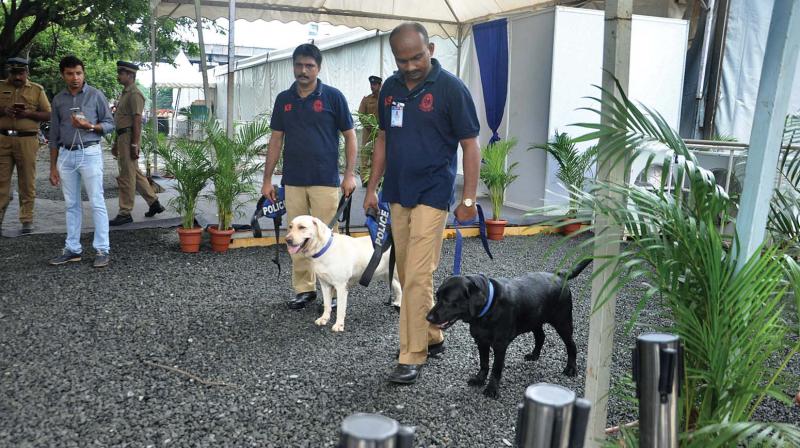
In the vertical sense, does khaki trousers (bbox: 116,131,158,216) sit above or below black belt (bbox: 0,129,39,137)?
below

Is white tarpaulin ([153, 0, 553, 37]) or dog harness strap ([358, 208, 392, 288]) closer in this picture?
dog harness strap ([358, 208, 392, 288])

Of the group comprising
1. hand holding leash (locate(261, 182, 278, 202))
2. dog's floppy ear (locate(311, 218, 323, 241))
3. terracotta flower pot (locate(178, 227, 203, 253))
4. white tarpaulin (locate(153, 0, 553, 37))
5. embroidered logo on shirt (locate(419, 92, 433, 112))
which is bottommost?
terracotta flower pot (locate(178, 227, 203, 253))

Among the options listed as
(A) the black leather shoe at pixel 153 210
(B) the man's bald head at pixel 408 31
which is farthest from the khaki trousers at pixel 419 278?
(A) the black leather shoe at pixel 153 210

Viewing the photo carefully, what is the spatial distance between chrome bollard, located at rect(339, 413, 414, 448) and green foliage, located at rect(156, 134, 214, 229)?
687cm

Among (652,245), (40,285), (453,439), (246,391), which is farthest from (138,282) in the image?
(652,245)

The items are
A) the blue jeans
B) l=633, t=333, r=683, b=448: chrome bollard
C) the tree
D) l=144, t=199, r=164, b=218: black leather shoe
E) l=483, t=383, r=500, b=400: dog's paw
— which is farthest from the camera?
the tree

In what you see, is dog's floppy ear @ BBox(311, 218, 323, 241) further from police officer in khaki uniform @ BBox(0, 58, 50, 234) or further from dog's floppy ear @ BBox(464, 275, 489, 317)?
police officer in khaki uniform @ BBox(0, 58, 50, 234)

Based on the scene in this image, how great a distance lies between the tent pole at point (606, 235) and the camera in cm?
245

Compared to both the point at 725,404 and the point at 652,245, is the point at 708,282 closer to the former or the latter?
the point at 652,245

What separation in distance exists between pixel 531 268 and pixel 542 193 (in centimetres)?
313

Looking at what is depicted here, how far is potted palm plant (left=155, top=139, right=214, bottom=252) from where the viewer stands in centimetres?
734

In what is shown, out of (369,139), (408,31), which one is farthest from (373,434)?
(369,139)

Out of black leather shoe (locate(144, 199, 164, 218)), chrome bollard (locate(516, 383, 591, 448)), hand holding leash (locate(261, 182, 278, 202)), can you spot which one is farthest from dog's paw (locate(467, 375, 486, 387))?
black leather shoe (locate(144, 199, 164, 218))

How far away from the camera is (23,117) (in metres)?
7.55
